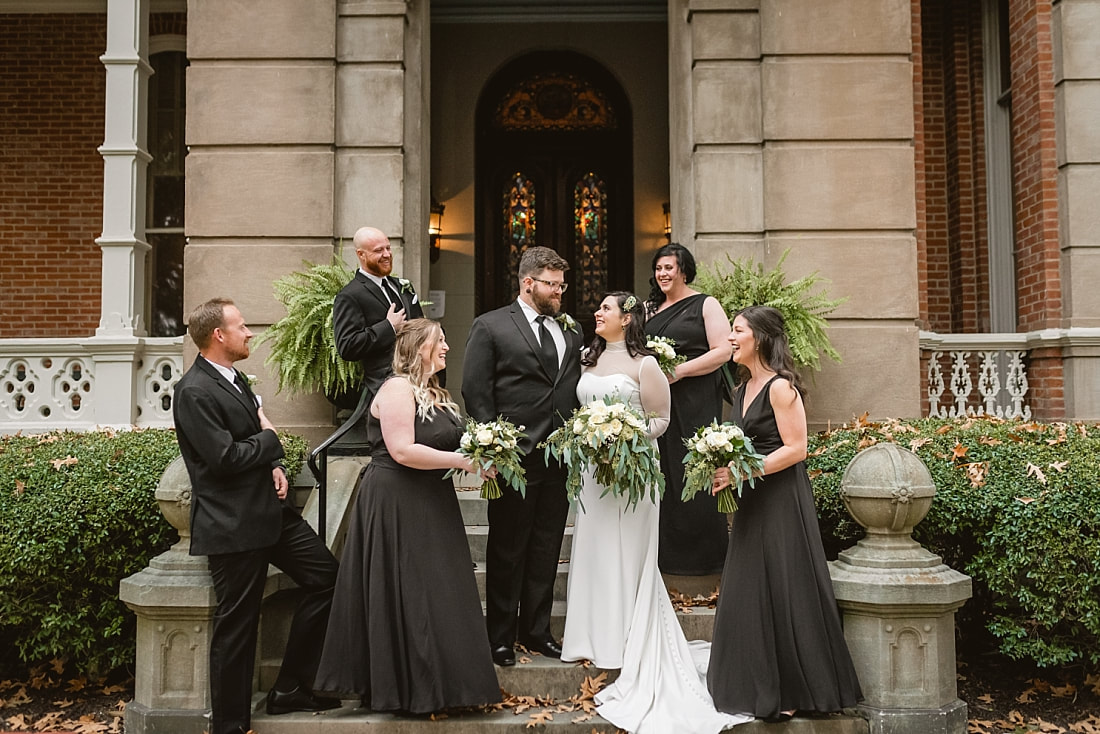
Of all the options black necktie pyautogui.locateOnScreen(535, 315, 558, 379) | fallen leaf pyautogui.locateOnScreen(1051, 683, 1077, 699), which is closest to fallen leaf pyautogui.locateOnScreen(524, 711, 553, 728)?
black necktie pyautogui.locateOnScreen(535, 315, 558, 379)

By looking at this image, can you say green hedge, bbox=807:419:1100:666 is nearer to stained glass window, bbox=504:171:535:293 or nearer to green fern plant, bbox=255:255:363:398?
green fern plant, bbox=255:255:363:398

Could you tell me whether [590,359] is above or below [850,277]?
below

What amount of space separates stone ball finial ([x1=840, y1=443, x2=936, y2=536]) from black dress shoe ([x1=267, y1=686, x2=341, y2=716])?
123 inches

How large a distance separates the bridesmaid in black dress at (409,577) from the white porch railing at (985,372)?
233 inches

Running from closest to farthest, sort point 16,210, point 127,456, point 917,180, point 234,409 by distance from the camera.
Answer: point 234,409 → point 127,456 → point 917,180 → point 16,210

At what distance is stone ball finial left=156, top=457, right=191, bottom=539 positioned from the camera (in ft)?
16.1

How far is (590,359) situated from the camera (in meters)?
5.29

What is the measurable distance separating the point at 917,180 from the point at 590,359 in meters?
6.07

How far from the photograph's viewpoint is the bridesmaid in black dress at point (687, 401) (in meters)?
5.88

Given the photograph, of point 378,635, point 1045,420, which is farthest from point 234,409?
point 1045,420

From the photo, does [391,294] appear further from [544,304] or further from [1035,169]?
[1035,169]

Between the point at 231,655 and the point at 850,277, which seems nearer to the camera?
the point at 231,655

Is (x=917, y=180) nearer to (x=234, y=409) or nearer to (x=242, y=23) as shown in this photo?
(x=242, y=23)

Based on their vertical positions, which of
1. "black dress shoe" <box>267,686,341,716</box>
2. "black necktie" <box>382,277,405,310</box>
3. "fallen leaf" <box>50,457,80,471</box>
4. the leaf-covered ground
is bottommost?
the leaf-covered ground
